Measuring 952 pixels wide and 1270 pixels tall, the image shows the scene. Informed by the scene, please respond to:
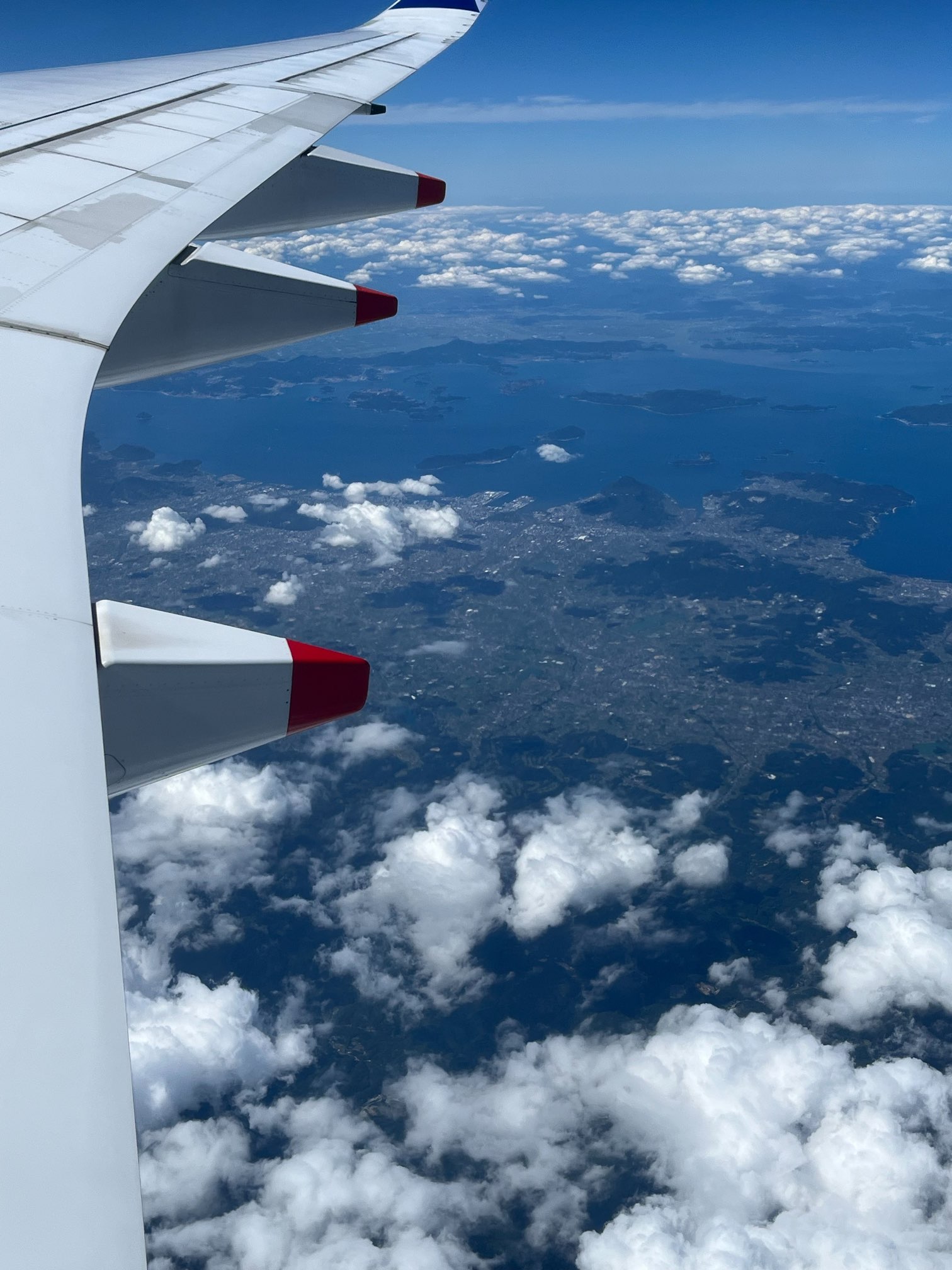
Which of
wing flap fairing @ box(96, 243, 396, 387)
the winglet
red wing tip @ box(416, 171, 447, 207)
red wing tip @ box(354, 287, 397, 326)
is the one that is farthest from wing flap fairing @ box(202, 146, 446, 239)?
the winglet

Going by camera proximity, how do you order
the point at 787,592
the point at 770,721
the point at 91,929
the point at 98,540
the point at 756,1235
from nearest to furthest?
the point at 91,929 < the point at 756,1235 < the point at 770,721 < the point at 787,592 < the point at 98,540

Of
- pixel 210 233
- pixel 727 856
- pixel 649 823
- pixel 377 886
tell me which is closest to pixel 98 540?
pixel 377 886

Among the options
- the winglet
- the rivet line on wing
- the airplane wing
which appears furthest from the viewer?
the winglet

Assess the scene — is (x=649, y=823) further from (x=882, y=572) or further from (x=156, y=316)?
(x=156, y=316)

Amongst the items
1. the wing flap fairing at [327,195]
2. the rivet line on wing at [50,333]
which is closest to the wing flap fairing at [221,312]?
the wing flap fairing at [327,195]

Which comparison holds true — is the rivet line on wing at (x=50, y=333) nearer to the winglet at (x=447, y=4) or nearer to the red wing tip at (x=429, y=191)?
the red wing tip at (x=429, y=191)

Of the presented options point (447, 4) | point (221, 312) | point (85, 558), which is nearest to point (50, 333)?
point (85, 558)

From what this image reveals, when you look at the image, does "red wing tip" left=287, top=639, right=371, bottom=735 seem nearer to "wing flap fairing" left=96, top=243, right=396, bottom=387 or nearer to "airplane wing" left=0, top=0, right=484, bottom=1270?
"airplane wing" left=0, top=0, right=484, bottom=1270
